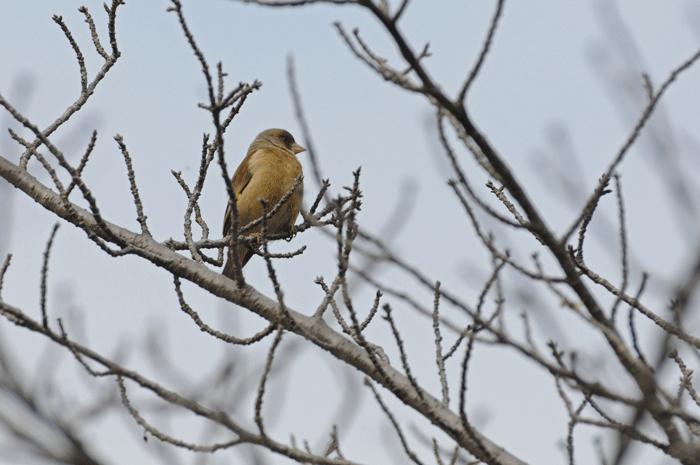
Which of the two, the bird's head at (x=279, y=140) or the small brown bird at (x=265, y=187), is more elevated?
the bird's head at (x=279, y=140)

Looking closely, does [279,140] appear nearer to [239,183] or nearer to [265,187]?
[239,183]

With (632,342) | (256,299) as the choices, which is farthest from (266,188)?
(632,342)

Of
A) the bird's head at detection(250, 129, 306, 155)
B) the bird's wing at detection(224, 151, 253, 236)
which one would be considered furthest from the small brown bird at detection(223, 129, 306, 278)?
the bird's head at detection(250, 129, 306, 155)

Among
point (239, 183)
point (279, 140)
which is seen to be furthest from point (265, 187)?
point (279, 140)

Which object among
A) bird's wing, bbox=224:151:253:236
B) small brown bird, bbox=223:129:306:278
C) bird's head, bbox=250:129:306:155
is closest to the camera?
small brown bird, bbox=223:129:306:278

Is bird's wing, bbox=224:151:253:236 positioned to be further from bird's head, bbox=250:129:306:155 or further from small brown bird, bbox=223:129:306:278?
bird's head, bbox=250:129:306:155

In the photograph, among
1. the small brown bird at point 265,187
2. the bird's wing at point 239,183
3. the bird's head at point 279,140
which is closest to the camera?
the small brown bird at point 265,187

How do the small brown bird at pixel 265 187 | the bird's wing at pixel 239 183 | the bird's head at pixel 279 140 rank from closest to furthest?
the small brown bird at pixel 265 187
the bird's wing at pixel 239 183
the bird's head at pixel 279 140

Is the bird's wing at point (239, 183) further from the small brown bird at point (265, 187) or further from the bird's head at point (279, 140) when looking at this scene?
the bird's head at point (279, 140)

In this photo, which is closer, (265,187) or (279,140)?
(265,187)

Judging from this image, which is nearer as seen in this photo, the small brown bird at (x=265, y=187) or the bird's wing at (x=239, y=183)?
the small brown bird at (x=265, y=187)

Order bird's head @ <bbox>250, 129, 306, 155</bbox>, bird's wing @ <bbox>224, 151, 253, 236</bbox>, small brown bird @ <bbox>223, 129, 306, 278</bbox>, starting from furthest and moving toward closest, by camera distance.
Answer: bird's head @ <bbox>250, 129, 306, 155</bbox>
bird's wing @ <bbox>224, 151, 253, 236</bbox>
small brown bird @ <bbox>223, 129, 306, 278</bbox>

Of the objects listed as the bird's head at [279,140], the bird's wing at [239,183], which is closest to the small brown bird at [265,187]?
the bird's wing at [239,183]

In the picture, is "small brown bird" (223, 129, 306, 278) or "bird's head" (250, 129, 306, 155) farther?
"bird's head" (250, 129, 306, 155)
